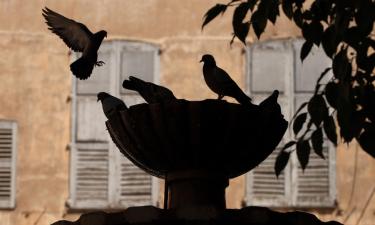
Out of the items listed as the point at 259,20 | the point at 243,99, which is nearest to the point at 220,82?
the point at 243,99

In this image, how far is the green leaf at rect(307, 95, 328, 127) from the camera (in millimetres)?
7516

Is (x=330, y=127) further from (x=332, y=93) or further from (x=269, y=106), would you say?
(x=269, y=106)

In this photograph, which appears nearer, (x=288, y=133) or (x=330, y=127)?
(x=330, y=127)

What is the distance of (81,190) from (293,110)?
2.18 metres

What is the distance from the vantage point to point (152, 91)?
226 inches

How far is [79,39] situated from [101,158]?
8.46 m

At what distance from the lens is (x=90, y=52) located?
6012 millimetres

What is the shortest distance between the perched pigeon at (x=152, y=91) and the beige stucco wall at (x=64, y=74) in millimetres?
8579

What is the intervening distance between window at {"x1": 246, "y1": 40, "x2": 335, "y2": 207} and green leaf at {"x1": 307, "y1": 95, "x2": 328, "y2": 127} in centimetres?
672

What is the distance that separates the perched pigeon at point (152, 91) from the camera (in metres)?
5.65

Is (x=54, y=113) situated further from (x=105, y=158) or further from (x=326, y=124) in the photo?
(x=326, y=124)

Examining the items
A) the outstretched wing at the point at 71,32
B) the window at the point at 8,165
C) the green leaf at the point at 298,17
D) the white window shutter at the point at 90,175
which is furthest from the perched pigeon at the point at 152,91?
the window at the point at 8,165

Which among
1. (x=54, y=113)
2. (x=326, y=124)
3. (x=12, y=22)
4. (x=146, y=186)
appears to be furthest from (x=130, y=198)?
(x=326, y=124)

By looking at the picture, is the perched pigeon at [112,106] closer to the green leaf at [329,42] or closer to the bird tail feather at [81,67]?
the bird tail feather at [81,67]
